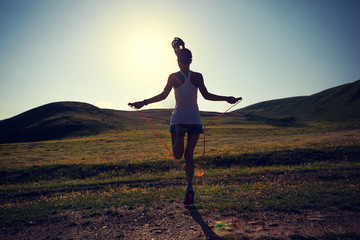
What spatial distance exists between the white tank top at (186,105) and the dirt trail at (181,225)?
258cm

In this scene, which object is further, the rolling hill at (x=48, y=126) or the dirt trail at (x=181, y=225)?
the rolling hill at (x=48, y=126)

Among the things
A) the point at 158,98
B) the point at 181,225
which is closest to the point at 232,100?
the point at 158,98

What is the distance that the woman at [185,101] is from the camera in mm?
6020

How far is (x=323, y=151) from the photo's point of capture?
1595cm

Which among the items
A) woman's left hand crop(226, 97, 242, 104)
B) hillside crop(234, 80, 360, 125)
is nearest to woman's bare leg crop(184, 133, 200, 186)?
woman's left hand crop(226, 97, 242, 104)

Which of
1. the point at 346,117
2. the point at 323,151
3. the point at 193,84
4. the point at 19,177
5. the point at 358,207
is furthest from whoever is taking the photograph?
the point at 346,117

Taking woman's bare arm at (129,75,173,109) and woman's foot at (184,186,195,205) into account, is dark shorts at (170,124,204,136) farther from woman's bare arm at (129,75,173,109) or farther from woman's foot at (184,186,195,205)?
woman's foot at (184,186,195,205)

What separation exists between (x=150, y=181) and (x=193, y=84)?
6925 mm

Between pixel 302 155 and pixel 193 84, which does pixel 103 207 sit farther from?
pixel 302 155

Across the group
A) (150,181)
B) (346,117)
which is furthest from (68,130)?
(346,117)

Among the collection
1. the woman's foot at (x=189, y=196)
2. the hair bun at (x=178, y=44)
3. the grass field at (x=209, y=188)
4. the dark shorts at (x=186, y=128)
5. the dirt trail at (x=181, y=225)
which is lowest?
the grass field at (x=209, y=188)

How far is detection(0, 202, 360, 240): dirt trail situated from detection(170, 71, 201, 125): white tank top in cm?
258

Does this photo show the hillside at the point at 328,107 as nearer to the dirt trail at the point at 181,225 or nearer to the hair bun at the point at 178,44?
the dirt trail at the point at 181,225

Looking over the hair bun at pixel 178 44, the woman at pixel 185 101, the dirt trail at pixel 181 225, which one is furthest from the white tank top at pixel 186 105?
the dirt trail at pixel 181 225
